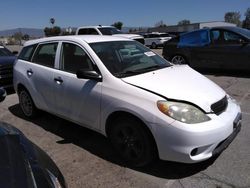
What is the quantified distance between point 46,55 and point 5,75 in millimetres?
3855

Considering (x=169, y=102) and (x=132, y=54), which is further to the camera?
(x=132, y=54)

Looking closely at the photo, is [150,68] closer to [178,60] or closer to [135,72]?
[135,72]

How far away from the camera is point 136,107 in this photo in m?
3.64

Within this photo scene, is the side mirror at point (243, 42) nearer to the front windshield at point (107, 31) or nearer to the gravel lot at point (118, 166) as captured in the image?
the gravel lot at point (118, 166)

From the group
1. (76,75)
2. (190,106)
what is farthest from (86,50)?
(190,106)

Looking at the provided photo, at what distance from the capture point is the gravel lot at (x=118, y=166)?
11.7 feet

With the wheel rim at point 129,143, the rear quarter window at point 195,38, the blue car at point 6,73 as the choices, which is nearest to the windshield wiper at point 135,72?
the wheel rim at point 129,143

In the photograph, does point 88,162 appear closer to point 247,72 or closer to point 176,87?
point 176,87

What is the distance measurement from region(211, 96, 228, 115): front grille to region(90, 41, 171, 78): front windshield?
1108 millimetres

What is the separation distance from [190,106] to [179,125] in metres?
0.28

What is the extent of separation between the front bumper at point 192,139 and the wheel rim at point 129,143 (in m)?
Result: 0.31

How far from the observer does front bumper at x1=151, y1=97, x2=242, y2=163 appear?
132 inches

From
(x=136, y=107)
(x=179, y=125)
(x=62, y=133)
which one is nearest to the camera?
(x=179, y=125)

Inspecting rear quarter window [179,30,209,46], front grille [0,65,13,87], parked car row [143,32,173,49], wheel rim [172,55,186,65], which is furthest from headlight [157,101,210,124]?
parked car row [143,32,173,49]
